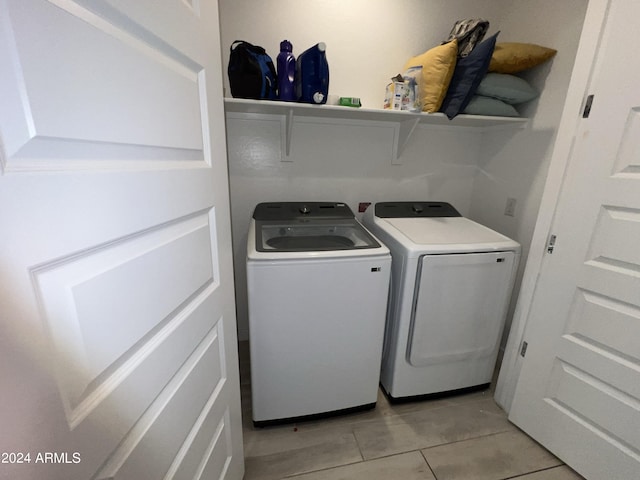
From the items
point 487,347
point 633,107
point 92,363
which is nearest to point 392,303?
point 487,347

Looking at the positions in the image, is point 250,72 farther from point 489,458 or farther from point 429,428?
point 489,458

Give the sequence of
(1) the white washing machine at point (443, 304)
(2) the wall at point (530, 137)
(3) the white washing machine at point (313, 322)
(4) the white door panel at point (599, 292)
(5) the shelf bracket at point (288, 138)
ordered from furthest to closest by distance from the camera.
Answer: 1. (5) the shelf bracket at point (288, 138)
2. (2) the wall at point (530, 137)
3. (1) the white washing machine at point (443, 304)
4. (3) the white washing machine at point (313, 322)
5. (4) the white door panel at point (599, 292)

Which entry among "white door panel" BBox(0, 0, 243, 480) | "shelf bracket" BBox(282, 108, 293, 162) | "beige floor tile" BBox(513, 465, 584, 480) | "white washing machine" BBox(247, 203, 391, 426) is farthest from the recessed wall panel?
"beige floor tile" BBox(513, 465, 584, 480)

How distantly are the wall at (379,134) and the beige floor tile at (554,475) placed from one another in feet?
3.90

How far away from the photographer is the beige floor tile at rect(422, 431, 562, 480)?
4.23ft

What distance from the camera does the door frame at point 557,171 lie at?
42.7 inches

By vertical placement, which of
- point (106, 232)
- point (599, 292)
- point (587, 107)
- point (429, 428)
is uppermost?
point (587, 107)

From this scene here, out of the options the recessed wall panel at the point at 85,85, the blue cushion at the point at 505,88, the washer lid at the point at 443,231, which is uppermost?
the blue cushion at the point at 505,88

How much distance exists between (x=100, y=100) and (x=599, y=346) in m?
1.80

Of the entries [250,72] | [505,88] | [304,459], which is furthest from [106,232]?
[505,88]

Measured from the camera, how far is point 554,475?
1.28m

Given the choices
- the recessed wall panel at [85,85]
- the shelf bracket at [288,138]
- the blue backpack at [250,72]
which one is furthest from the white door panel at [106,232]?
the shelf bracket at [288,138]

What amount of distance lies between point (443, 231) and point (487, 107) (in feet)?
2.58

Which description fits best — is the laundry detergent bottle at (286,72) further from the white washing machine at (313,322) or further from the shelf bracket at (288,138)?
the white washing machine at (313,322)
